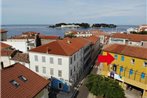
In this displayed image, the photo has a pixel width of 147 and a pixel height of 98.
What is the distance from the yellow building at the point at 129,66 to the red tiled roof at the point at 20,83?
53.4 feet

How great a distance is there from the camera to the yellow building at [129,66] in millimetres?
31125

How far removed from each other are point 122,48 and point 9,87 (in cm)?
2401

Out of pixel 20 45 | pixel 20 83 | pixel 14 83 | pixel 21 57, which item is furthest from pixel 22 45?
pixel 14 83

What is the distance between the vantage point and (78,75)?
4269 cm

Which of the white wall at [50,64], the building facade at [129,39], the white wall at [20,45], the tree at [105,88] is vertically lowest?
the tree at [105,88]

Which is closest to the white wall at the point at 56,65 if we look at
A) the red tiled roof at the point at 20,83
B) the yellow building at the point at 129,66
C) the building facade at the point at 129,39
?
the yellow building at the point at 129,66

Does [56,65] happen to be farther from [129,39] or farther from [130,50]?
[129,39]

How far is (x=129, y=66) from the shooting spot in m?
33.3

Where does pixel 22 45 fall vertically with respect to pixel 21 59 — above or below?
above

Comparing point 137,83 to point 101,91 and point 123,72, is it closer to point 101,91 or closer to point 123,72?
point 123,72

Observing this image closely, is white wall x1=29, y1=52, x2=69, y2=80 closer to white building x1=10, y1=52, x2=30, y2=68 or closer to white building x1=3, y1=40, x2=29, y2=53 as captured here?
white building x1=10, y1=52, x2=30, y2=68

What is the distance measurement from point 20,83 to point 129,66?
2037cm

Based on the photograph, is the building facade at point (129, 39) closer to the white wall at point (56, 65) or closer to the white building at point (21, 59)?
the white wall at point (56, 65)

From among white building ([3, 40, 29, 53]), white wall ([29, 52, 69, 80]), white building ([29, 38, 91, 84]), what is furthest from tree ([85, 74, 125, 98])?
white building ([3, 40, 29, 53])
